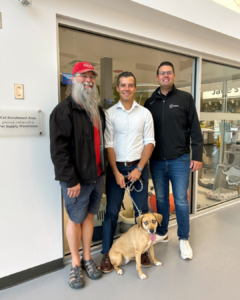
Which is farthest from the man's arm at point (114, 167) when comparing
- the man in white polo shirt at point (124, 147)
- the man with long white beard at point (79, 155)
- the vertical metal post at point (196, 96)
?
the vertical metal post at point (196, 96)

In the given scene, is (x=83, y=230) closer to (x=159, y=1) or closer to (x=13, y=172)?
(x=13, y=172)

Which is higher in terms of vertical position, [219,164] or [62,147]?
[62,147]

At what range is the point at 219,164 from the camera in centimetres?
420

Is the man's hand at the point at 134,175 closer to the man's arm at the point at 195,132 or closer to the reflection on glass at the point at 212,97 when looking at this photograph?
the man's arm at the point at 195,132

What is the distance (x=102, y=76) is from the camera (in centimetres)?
254

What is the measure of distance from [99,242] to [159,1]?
9.00 feet

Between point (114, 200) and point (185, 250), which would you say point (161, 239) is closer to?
point (185, 250)

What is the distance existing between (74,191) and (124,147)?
0.65 meters

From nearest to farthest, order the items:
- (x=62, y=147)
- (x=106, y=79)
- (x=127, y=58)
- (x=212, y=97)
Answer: (x=62, y=147), (x=106, y=79), (x=127, y=58), (x=212, y=97)

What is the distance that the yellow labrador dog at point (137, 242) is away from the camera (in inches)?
80.4

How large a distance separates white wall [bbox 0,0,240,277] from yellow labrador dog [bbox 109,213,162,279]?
564 millimetres

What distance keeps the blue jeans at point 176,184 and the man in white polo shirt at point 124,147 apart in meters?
0.32

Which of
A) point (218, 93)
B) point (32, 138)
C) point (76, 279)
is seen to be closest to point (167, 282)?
point (76, 279)

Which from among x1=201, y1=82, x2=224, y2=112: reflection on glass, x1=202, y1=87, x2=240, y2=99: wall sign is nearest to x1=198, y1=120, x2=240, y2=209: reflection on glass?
x1=201, y1=82, x2=224, y2=112: reflection on glass
